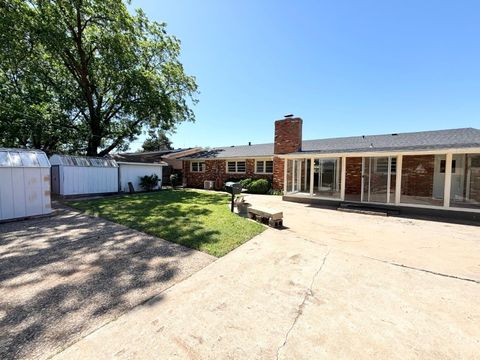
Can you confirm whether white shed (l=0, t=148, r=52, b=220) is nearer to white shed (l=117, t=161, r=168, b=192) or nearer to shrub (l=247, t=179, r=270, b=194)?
white shed (l=117, t=161, r=168, b=192)

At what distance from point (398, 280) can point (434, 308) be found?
0.74 meters

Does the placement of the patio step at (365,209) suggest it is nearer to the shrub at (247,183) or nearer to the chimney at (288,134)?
the chimney at (288,134)

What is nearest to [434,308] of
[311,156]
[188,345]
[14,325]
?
[188,345]

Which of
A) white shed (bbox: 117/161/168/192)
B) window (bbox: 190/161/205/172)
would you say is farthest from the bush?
window (bbox: 190/161/205/172)

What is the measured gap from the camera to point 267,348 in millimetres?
2213

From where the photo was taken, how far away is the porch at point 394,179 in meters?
8.38

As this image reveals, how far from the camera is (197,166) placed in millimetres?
20438

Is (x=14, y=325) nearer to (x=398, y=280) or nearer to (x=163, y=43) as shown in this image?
(x=398, y=280)

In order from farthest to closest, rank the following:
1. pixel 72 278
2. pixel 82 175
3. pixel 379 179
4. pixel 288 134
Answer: pixel 288 134
pixel 82 175
pixel 379 179
pixel 72 278

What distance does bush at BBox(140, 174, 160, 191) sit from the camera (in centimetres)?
1633

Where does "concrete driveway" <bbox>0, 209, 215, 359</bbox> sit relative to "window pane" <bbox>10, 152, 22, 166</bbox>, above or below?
below

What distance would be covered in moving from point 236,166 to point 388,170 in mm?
10903

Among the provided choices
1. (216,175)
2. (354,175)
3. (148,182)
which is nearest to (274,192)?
(354,175)

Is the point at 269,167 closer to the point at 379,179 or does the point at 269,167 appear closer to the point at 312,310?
the point at 379,179
